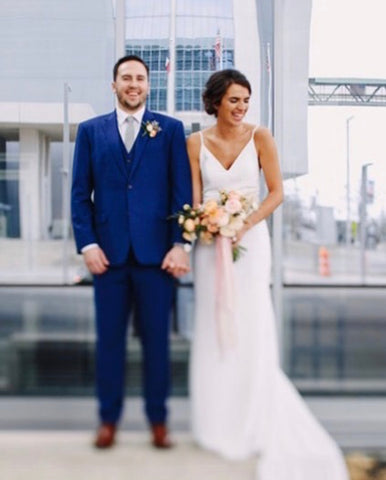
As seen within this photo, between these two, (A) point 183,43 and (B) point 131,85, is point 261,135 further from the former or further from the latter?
(A) point 183,43

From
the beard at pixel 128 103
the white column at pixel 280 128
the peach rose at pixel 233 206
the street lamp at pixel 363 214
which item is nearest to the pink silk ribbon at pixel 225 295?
the peach rose at pixel 233 206

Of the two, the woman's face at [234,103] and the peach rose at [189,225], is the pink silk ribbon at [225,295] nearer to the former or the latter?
the peach rose at [189,225]

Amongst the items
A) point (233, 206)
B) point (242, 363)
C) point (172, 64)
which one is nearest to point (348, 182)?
point (172, 64)

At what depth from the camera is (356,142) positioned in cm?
414

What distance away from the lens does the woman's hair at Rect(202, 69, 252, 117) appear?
316 cm

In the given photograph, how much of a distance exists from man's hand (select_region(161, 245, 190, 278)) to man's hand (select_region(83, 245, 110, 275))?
237mm

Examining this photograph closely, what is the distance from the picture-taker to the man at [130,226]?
310cm

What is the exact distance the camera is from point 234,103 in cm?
317

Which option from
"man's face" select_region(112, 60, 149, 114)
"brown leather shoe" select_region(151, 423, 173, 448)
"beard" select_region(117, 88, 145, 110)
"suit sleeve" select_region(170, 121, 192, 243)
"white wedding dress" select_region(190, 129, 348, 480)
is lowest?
"brown leather shoe" select_region(151, 423, 173, 448)

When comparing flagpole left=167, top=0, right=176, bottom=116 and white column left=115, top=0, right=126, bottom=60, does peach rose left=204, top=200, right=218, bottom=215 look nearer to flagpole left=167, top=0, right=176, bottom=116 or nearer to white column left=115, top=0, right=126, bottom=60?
flagpole left=167, top=0, right=176, bottom=116

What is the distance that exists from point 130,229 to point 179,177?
287mm

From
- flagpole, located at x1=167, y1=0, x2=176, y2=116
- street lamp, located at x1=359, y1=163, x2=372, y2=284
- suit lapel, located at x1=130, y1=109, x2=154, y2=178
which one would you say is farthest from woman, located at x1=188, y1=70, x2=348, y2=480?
street lamp, located at x1=359, y1=163, x2=372, y2=284

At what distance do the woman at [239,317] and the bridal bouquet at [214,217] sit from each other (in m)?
0.08

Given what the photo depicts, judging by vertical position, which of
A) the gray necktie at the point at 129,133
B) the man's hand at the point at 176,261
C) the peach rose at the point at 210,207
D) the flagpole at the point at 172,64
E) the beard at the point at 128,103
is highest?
the flagpole at the point at 172,64
